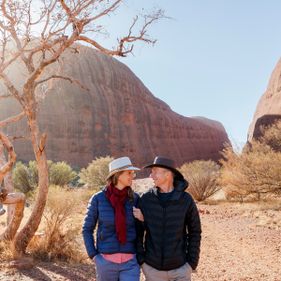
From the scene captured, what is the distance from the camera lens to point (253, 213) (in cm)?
1523

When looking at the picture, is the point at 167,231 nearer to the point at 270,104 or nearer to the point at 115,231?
the point at 115,231

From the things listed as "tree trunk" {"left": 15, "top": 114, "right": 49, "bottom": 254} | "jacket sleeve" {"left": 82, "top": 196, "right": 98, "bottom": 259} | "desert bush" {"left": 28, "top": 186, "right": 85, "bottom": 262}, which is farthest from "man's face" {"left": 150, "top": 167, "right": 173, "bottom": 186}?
"desert bush" {"left": 28, "top": 186, "right": 85, "bottom": 262}

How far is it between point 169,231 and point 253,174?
1582 cm

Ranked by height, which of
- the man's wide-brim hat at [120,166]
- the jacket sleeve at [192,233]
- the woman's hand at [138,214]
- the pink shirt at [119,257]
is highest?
the man's wide-brim hat at [120,166]

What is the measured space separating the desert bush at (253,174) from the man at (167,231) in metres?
14.9

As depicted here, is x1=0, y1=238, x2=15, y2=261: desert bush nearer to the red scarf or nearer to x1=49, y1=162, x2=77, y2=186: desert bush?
the red scarf

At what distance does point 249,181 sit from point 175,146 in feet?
109

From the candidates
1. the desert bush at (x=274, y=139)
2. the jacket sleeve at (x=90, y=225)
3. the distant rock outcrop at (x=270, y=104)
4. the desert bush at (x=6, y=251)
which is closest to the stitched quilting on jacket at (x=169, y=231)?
the jacket sleeve at (x=90, y=225)

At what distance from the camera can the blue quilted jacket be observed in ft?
11.2

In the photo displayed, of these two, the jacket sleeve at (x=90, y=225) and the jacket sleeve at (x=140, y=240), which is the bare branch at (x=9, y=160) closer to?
the jacket sleeve at (x=90, y=225)

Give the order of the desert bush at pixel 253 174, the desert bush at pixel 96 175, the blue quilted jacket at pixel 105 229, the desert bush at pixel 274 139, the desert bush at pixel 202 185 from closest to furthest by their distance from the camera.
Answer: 1. the blue quilted jacket at pixel 105 229
2. the desert bush at pixel 253 174
3. the desert bush at pixel 202 185
4. the desert bush at pixel 274 139
5. the desert bush at pixel 96 175

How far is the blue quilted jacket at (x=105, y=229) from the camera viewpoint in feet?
11.2

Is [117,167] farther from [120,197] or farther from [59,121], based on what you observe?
[59,121]

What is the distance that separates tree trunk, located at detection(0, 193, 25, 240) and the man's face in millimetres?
4312
